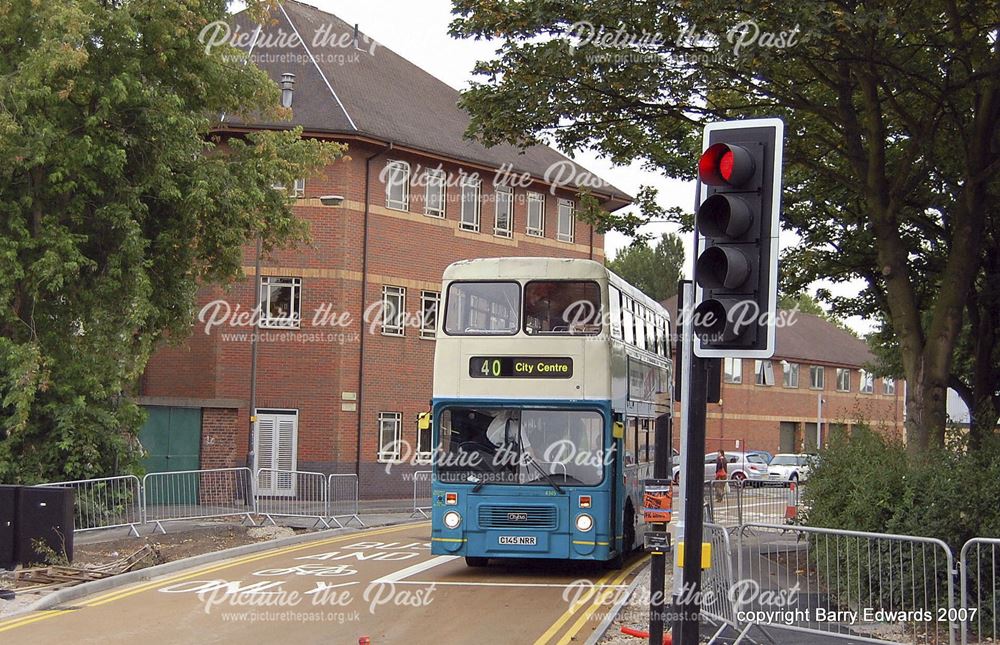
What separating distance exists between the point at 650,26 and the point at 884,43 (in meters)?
3.15

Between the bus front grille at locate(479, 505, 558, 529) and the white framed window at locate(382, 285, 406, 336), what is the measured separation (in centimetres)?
1899

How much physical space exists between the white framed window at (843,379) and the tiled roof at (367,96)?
2929 cm

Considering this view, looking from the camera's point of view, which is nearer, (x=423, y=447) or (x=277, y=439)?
(x=277, y=439)

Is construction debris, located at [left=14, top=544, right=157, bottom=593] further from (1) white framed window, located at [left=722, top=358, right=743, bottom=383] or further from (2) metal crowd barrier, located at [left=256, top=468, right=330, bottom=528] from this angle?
(1) white framed window, located at [left=722, top=358, right=743, bottom=383]

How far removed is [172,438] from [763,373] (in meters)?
36.5

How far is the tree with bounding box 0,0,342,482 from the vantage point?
19906mm

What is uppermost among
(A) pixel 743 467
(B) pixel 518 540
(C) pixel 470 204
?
(C) pixel 470 204

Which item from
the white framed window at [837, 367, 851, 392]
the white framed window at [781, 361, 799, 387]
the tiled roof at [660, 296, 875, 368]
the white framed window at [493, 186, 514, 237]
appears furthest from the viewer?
the white framed window at [837, 367, 851, 392]

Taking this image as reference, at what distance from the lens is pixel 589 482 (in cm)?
1554

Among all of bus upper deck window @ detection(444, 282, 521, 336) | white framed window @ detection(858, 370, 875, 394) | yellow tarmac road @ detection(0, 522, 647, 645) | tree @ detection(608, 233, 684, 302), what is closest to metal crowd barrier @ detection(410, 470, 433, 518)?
yellow tarmac road @ detection(0, 522, 647, 645)

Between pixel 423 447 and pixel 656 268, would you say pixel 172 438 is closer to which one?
pixel 423 447

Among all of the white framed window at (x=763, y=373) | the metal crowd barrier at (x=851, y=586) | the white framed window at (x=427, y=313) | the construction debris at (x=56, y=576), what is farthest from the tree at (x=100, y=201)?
the white framed window at (x=763, y=373)

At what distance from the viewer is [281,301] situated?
1315 inches

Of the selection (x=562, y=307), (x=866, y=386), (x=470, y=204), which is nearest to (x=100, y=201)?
(x=562, y=307)
